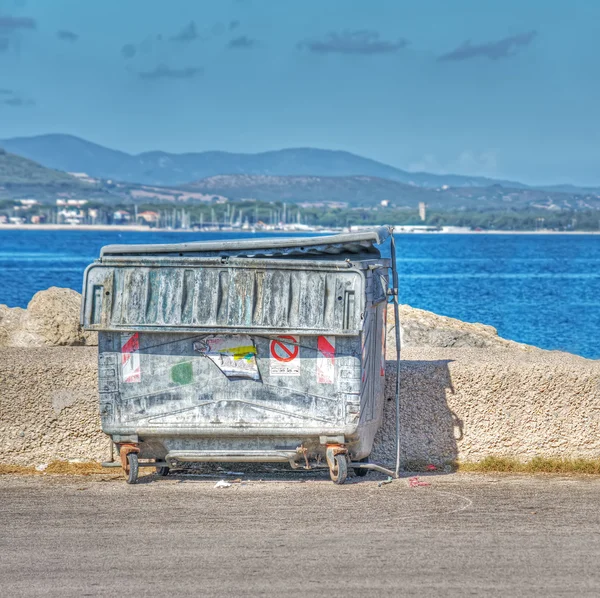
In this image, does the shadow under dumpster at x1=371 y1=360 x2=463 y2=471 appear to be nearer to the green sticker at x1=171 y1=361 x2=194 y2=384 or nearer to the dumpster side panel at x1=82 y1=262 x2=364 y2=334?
the dumpster side panel at x1=82 y1=262 x2=364 y2=334

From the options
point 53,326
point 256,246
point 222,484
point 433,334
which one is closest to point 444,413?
point 222,484

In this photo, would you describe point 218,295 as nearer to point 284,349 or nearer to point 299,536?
point 284,349

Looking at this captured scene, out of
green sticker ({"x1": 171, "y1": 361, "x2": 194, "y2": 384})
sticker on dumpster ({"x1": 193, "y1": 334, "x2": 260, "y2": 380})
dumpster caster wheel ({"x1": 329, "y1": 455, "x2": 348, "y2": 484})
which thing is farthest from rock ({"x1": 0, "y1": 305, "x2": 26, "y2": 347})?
dumpster caster wheel ({"x1": 329, "y1": 455, "x2": 348, "y2": 484})

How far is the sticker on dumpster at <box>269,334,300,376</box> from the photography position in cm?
703

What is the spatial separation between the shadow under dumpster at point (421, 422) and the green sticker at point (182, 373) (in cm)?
153

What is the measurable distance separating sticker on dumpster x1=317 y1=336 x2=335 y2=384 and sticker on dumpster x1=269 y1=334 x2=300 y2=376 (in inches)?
5.9

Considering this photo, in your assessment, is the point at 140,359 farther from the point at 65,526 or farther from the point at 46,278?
the point at 46,278

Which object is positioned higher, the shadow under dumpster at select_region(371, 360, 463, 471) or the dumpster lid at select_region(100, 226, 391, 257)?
the dumpster lid at select_region(100, 226, 391, 257)

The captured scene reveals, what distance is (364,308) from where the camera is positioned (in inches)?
273

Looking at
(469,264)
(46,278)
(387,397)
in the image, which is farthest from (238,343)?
(469,264)

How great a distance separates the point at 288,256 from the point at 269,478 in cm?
162

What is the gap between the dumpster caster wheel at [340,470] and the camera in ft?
23.4

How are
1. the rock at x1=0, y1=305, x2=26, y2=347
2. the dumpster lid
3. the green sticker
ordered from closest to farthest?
the green sticker
the dumpster lid
the rock at x1=0, y1=305, x2=26, y2=347

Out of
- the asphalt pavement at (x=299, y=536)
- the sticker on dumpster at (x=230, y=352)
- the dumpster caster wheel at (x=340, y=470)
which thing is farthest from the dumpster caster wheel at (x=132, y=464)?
the dumpster caster wheel at (x=340, y=470)
